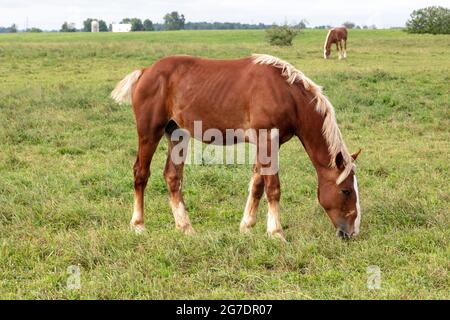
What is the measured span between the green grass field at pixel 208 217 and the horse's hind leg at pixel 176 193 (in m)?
0.20

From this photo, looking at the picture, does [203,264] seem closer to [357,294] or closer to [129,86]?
[357,294]

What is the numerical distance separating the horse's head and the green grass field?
0.16 meters

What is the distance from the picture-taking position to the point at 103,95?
15.0 metres

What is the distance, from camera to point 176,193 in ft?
20.9

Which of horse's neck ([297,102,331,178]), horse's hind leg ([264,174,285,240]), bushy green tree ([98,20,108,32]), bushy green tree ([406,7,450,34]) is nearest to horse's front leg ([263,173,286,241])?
horse's hind leg ([264,174,285,240])

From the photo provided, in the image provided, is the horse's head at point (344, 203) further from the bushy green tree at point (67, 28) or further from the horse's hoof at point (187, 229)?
the bushy green tree at point (67, 28)

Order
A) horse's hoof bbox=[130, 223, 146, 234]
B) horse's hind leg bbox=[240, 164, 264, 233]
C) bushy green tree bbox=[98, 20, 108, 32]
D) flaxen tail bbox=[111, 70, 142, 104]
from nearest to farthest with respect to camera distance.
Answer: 1. horse's hoof bbox=[130, 223, 146, 234]
2. horse's hind leg bbox=[240, 164, 264, 233]
3. flaxen tail bbox=[111, 70, 142, 104]
4. bushy green tree bbox=[98, 20, 108, 32]

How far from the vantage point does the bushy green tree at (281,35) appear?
32.8 m

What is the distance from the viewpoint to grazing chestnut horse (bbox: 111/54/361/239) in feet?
18.3

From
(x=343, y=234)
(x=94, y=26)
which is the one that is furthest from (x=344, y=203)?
(x=94, y=26)

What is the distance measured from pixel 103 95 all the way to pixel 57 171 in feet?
21.9

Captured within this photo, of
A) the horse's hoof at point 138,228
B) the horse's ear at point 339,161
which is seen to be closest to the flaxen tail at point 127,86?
the horse's hoof at point 138,228

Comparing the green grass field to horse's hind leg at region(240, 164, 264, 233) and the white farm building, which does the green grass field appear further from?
the white farm building
